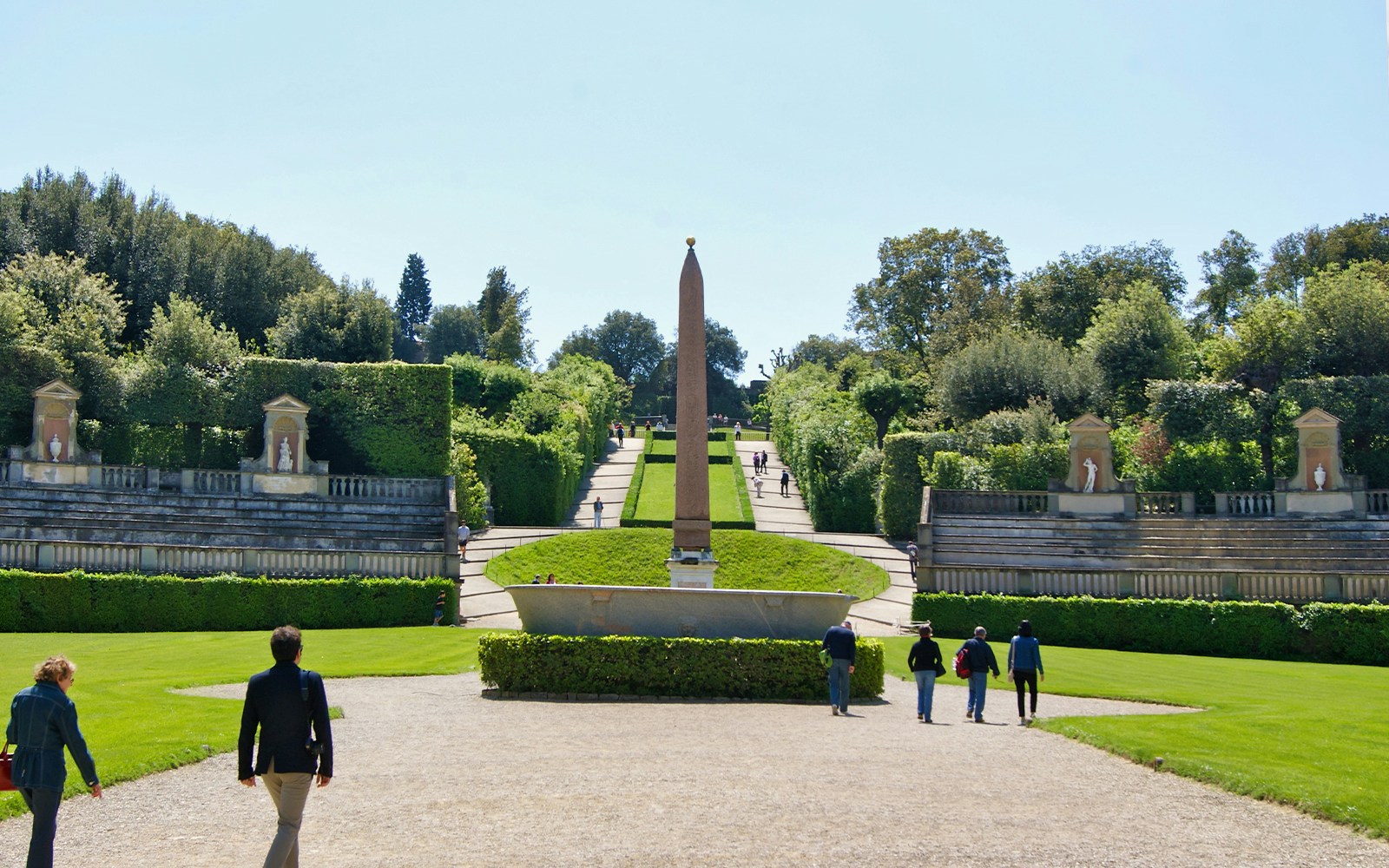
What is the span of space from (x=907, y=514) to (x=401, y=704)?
95.3ft

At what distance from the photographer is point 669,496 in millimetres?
50312

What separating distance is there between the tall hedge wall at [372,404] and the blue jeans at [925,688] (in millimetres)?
27263

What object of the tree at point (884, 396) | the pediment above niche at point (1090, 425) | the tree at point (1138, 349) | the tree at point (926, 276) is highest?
the tree at point (926, 276)

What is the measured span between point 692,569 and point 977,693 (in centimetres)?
841

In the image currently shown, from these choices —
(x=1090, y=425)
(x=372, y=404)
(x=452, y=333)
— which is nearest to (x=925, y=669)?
(x=1090, y=425)

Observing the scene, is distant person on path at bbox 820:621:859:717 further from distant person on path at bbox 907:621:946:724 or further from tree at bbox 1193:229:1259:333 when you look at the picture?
tree at bbox 1193:229:1259:333

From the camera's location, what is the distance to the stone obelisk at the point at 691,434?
24594mm

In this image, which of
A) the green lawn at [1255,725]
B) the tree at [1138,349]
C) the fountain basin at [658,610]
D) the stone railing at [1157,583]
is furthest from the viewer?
the tree at [1138,349]

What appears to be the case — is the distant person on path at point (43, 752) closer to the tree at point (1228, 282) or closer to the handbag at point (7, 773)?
the handbag at point (7, 773)

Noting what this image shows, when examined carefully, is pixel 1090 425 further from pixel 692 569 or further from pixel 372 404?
pixel 372 404

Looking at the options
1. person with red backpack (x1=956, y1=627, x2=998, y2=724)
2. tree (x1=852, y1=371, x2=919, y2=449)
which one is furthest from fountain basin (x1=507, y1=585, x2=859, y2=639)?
tree (x1=852, y1=371, x2=919, y2=449)

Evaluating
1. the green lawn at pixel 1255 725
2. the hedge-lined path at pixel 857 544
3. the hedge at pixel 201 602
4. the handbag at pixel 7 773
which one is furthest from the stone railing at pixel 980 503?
the handbag at pixel 7 773

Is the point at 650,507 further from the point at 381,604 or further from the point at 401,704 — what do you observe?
the point at 401,704

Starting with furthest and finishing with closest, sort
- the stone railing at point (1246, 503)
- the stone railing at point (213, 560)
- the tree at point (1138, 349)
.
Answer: the tree at point (1138, 349)
the stone railing at point (1246, 503)
the stone railing at point (213, 560)
